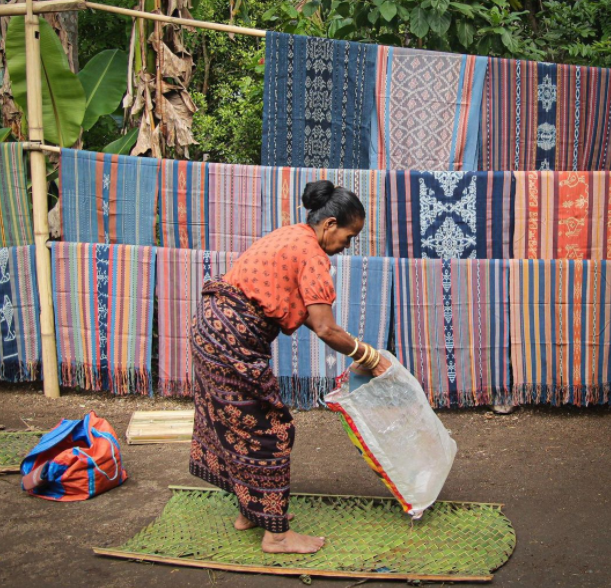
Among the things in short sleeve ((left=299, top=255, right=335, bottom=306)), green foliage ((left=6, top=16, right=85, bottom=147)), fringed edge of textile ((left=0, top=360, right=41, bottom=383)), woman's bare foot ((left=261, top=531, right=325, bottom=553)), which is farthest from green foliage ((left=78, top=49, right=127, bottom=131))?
woman's bare foot ((left=261, top=531, right=325, bottom=553))

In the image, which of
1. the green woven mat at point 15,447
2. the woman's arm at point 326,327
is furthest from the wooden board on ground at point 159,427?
the woman's arm at point 326,327

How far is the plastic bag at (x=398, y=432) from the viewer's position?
319 centimetres

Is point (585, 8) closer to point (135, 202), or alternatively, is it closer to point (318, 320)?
point (135, 202)

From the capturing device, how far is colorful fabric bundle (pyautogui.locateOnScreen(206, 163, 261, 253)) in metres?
4.93

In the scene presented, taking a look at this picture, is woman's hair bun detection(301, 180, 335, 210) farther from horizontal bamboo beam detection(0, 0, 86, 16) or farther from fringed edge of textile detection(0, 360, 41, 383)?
fringed edge of textile detection(0, 360, 41, 383)

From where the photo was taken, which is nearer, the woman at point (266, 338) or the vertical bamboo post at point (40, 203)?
the woman at point (266, 338)

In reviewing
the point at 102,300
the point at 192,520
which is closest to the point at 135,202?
the point at 102,300

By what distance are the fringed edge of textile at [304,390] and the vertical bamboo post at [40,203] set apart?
1716 millimetres

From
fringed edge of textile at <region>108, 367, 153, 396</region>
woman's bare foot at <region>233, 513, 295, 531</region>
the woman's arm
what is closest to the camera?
the woman's arm

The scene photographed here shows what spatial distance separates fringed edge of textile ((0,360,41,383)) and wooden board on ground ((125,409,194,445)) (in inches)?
37.0

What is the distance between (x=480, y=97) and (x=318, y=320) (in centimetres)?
269

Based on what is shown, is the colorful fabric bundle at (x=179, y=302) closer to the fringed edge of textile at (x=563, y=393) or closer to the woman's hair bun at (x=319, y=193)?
the woman's hair bun at (x=319, y=193)

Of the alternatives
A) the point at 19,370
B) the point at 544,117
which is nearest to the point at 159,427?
the point at 19,370

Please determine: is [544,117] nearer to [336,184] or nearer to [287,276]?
[336,184]
